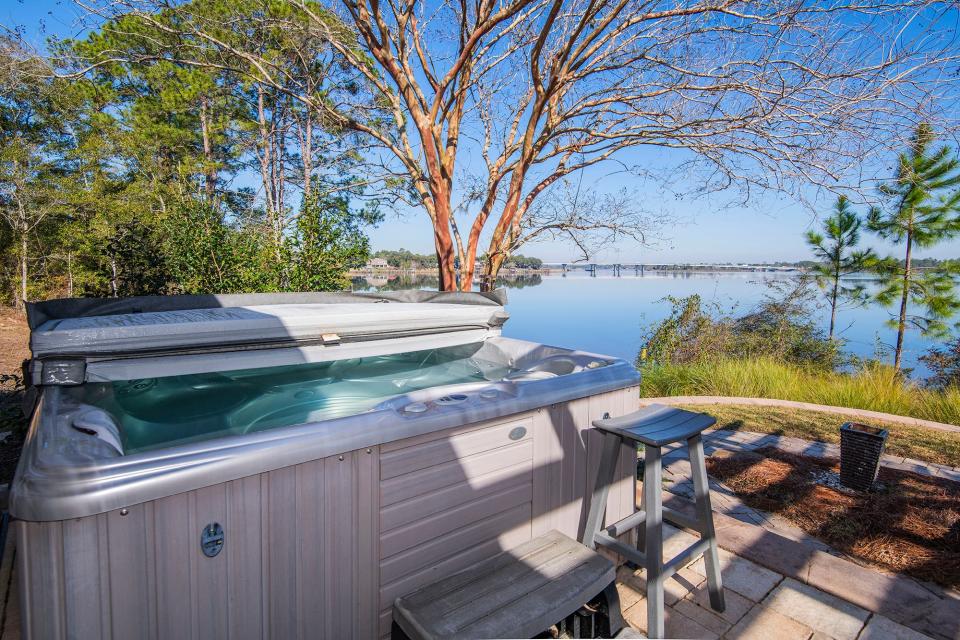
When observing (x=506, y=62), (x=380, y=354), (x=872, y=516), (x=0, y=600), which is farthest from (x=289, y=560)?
(x=506, y=62)

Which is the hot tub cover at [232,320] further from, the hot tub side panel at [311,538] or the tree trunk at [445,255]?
the hot tub side panel at [311,538]

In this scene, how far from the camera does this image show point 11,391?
3.64 metres

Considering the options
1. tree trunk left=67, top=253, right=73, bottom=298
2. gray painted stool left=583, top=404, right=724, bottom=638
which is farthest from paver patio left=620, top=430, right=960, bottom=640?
tree trunk left=67, top=253, right=73, bottom=298

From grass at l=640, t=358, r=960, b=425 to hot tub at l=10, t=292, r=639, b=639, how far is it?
337cm

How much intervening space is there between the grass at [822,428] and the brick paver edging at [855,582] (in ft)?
6.00

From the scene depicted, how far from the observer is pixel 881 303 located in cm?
894

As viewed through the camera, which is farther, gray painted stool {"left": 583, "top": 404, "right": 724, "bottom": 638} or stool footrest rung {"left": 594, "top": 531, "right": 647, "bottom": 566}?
stool footrest rung {"left": 594, "top": 531, "right": 647, "bottom": 566}

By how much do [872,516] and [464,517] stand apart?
2.23 metres

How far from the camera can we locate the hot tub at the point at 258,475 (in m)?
0.87

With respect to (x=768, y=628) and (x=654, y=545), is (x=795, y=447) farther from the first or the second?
(x=654, y=545)

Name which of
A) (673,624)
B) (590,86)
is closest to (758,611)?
(673,624)

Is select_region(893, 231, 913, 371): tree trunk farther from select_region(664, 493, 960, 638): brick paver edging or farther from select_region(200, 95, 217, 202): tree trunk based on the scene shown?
select_region(200, 95, 217, 202): tree trunk

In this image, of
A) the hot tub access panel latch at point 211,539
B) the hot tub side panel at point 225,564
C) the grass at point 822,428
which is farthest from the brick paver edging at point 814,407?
the hot tub access panel latch at point 211,539

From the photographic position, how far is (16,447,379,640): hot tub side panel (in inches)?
32.8
